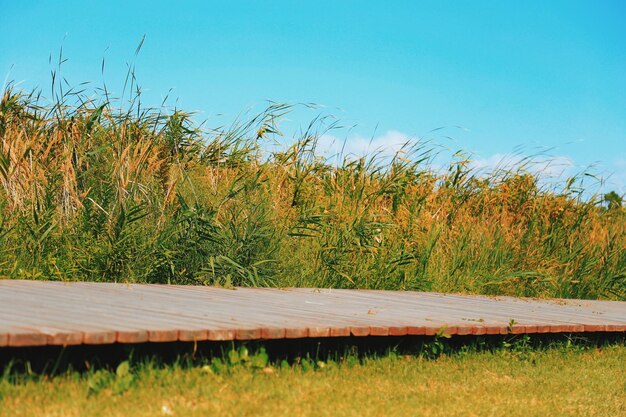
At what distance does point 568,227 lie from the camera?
10195 mm

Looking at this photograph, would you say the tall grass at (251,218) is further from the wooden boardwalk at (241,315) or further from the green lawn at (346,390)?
the green lawn at (346,390)

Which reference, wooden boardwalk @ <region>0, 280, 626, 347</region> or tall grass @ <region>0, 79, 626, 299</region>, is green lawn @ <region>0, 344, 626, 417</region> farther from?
tall grass @ <region>0, 79, 626, 299</region>

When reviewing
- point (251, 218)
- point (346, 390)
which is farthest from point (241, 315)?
point (251, 218)

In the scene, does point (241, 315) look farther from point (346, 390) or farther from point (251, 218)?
point (251, 218)

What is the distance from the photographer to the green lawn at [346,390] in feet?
11.1

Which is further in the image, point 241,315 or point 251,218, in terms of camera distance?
point 251,218

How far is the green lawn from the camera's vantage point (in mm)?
3375

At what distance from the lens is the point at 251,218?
6.99 meters

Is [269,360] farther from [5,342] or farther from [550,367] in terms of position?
[550,367]

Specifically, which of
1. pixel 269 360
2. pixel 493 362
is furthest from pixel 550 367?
pixel 269 360

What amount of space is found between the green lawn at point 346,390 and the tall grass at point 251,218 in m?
2.28

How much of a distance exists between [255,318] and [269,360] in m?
0.23

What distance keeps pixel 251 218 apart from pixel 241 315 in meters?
2.50

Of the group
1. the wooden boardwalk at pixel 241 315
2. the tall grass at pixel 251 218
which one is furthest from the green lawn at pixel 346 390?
the tall grass at pixel 251 218
